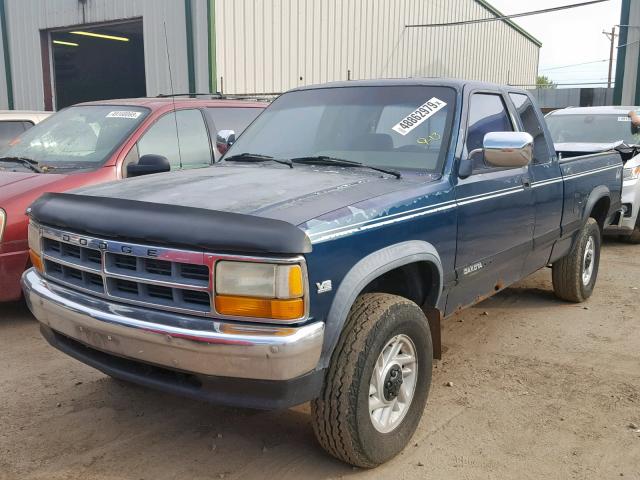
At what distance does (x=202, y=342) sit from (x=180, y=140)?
12.5 feet

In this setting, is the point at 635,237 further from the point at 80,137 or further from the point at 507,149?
the point at 80,137

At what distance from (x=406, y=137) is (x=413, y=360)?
52.4 inches

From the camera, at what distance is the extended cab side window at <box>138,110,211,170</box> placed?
5613 millimetres

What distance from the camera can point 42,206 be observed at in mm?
3088

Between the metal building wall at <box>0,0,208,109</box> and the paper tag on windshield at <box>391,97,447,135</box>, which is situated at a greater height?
the metal building wall at <box>0,0,208,109</box>

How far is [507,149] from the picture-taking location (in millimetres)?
3410

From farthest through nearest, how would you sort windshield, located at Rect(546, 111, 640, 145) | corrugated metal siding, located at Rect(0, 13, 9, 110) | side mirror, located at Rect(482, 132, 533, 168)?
corrugated metal siding, located at Rect(0, 13, 9, 110)
windshield, located at Rect(546, 111, 640, 145)
side mirror, located at Rect(482, 132, 533, 168)

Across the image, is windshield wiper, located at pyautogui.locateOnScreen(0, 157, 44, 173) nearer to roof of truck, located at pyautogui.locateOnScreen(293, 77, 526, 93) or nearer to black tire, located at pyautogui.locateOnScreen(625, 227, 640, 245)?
roof of truck, located at pyautogui.locateOnScreen(293, 77, 526, 93)

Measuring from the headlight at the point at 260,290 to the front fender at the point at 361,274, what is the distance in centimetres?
21

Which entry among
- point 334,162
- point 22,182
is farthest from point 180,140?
point 334,162

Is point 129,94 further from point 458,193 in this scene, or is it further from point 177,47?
point 458,193

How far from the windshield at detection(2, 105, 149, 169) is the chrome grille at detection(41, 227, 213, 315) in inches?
98.7

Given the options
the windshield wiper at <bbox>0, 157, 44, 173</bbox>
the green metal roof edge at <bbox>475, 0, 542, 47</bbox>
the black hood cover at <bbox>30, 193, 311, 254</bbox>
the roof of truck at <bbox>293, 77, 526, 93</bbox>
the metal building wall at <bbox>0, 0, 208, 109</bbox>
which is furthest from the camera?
the green metal roof edge at <bbox>475, 0, 542, 47</bbox>

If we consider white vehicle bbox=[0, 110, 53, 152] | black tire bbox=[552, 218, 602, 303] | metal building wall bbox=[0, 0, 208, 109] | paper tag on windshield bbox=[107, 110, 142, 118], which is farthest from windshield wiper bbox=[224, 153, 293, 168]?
metal building wall bbox=[0, 0, 208, 109]
